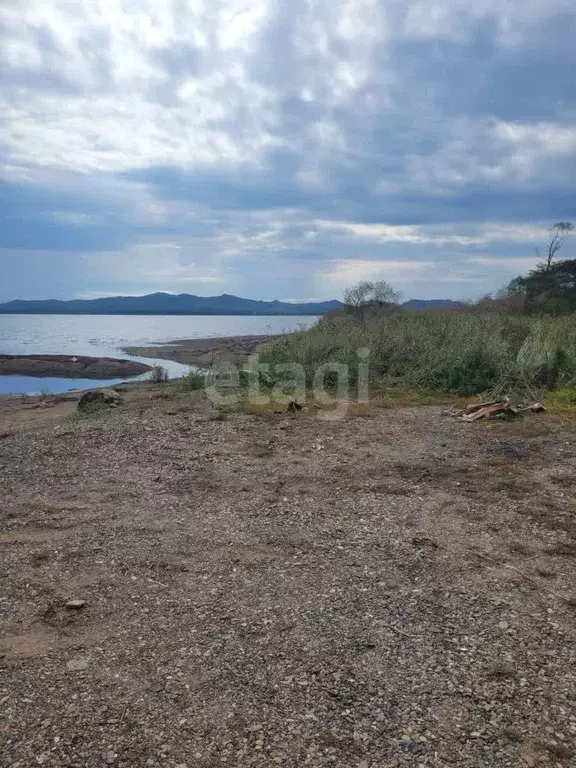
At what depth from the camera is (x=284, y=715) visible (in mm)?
2363

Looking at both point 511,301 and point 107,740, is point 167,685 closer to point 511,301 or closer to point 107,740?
point 107,740

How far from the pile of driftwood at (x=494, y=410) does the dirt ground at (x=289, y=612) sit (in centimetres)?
186

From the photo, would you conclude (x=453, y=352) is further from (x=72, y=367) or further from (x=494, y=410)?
(x=72, y=367)

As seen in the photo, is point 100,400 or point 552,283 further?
point 552,283

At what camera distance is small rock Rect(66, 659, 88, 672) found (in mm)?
2668

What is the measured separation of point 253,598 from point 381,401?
6.47m

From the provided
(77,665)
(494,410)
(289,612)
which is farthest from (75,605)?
(494,410)

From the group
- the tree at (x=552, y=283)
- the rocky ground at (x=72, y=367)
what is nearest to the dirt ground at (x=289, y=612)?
the rocky ground at (x=72, y=367)

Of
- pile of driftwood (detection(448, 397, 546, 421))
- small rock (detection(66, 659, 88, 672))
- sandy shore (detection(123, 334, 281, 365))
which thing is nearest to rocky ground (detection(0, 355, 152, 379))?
sandy shore (detection(123, 334, 281, 365))

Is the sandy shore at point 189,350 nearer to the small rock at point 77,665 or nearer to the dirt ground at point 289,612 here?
the dirt ground at point 289,612

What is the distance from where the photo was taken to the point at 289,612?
3.17 meters

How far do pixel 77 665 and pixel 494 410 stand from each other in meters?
6.75

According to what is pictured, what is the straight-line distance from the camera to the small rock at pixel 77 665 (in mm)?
2668

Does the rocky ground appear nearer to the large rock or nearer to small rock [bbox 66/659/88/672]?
the large rock
